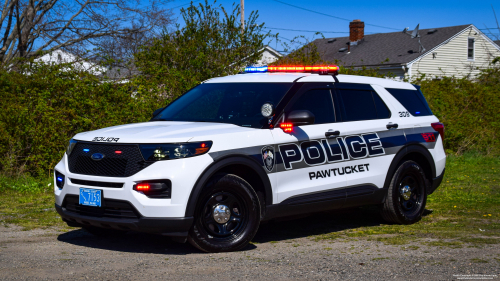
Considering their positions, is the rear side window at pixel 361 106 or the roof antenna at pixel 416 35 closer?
the rear side window at pixel 361 106

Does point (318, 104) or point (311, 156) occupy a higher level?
point (318, 104)

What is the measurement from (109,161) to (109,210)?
46 centimetres

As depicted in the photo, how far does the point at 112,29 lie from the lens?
19.2m

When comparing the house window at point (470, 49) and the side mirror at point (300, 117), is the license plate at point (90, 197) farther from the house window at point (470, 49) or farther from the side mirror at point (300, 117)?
the house window at point (470, 49)

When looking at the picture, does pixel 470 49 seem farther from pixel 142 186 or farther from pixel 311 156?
pixel 142 186

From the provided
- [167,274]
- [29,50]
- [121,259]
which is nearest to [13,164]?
[121,259]

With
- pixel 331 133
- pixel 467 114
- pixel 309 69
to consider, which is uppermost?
pixel 309 69

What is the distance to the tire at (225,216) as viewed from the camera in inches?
214

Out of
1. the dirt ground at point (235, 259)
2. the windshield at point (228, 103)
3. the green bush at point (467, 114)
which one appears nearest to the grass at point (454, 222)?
the dirt ground at point (235, 259)

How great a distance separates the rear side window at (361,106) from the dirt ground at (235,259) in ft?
4.88

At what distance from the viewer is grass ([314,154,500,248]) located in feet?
21.5

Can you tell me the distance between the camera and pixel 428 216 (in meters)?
8.18

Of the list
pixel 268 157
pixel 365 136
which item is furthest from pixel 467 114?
pixel 268 157

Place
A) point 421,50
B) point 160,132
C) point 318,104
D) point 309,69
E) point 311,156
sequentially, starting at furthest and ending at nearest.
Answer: point 421,50 → point 309,69 → point 318,104 → point 311,156 → point 160,132
